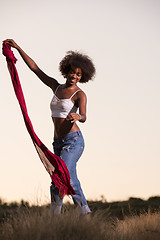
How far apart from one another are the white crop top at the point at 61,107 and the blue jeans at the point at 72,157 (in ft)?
1.05

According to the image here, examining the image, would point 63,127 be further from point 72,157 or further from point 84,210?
point 84,210

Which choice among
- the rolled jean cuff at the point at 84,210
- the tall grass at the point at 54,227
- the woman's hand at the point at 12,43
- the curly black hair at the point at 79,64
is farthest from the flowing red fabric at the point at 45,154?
the curly black hair at the point at 79,64

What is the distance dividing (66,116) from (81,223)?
1.57 meters

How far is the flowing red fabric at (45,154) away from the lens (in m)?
5.59

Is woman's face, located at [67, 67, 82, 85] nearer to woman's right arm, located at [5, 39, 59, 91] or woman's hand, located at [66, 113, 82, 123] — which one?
woman's right arm, located at [5, 39, 59, 91]

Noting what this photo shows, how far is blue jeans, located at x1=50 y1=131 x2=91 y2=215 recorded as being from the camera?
555 centimetres

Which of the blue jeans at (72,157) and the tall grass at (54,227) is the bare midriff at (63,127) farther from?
the tall grass at (54,227)

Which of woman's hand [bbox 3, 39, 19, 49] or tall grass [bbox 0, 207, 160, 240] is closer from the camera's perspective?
tall grass [bbox 0, 207, 160, 240]

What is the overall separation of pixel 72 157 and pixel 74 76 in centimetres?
120

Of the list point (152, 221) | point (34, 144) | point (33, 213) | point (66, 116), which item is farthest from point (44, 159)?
point (152, 221)

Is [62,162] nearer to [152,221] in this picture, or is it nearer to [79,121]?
[79,121]

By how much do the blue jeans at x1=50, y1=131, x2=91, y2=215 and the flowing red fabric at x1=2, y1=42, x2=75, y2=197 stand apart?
2.5 inches

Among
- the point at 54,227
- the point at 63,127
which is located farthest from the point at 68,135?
the point at 54,227

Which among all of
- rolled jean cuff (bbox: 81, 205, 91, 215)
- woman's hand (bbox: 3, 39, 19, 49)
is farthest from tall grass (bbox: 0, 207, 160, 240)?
woman's hand (bbox: 3, 39, 19, 49)
